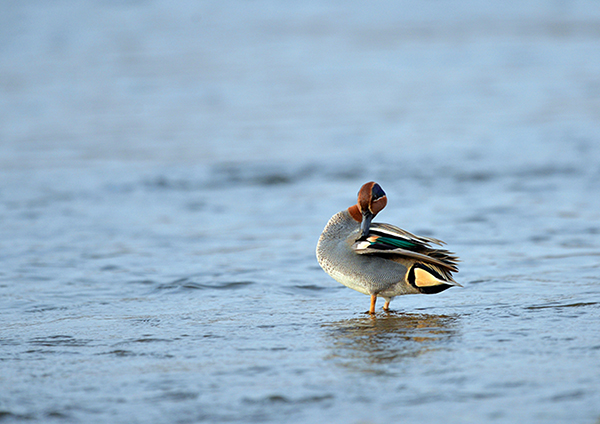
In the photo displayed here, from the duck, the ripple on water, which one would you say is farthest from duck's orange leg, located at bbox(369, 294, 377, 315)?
the ripple on water

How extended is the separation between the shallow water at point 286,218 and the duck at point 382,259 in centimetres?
26

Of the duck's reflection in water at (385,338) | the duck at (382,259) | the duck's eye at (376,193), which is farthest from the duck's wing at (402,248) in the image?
the duck's reflection in water at (385,338)

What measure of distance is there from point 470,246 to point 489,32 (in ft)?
60.1

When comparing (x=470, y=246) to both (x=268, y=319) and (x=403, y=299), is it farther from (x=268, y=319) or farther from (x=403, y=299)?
(x=268, y=319)

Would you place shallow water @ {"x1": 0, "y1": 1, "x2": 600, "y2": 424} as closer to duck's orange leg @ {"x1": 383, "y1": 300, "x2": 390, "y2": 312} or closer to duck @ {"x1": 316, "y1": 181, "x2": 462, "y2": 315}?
duck's orange leg @ {"x1": 383, "y1": 300, "x2": 390, "y2": 312}

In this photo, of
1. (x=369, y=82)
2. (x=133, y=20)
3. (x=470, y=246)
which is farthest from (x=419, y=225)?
(x=133, y=20)

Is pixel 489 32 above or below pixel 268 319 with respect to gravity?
above

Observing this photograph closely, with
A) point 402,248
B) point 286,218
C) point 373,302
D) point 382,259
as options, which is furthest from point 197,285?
point 286,218

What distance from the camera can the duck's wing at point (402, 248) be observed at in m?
6.00

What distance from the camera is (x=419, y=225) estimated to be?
9.46 m

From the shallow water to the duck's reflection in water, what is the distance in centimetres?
3

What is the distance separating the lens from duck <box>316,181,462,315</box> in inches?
237

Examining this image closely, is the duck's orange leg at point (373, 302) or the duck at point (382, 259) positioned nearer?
the duck at point (382, 259)

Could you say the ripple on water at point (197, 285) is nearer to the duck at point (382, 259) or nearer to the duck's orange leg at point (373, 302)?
the duck at point (382, 259)
